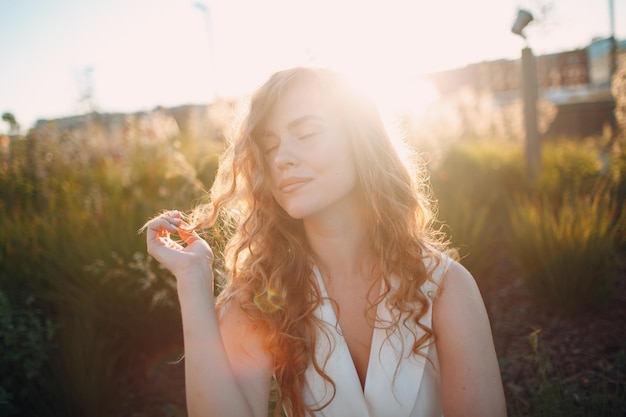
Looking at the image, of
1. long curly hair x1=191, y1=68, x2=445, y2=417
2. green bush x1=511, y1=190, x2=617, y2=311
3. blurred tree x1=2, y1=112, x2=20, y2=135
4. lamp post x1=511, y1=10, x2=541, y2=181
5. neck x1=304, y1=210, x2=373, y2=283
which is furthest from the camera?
lamp post x1=511, y1=10, x2=541, y2=181

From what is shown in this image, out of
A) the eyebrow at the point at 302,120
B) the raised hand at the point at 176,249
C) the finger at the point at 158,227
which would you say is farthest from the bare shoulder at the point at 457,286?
the finger at the point at 158,227

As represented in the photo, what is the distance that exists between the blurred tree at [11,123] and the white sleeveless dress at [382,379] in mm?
5131

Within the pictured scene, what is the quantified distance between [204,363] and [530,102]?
19.7 ft

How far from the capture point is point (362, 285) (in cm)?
196

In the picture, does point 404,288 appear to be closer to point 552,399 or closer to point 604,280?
point 552,399

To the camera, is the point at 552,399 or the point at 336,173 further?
the point at 552,399

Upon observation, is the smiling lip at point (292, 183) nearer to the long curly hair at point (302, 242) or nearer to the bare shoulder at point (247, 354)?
the long curly hair at point (302, 242)

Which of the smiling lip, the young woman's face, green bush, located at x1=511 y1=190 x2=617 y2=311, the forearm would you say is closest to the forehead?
the young woman's face

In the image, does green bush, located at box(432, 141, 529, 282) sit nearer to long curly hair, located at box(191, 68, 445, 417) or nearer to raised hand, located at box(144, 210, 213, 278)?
long curly hair, located at box(191, 68, 445, 417)

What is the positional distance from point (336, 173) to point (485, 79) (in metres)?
31.7

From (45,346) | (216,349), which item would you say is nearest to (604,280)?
(216,349)

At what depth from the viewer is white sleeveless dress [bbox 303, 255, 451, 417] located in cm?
170

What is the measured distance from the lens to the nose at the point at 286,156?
177 centimetres

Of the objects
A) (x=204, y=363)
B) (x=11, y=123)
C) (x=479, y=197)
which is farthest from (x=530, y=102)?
(x=11, y=123)
